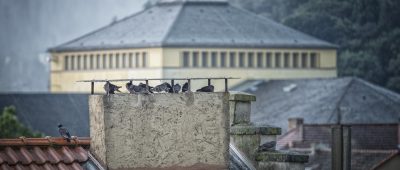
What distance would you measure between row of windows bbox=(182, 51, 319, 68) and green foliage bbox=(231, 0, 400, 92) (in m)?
3.85

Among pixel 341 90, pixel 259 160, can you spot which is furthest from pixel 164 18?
pixel 259 160

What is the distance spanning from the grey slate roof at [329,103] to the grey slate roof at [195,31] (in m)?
16.4

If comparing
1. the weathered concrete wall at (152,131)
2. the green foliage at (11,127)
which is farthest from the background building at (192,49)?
the weathered concrete wall at (152,131)

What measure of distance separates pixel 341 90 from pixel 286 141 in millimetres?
32506

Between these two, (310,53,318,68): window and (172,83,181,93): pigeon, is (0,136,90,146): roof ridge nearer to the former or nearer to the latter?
(172,83,181,93): pigeon

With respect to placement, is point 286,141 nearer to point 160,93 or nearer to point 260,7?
point 160,93

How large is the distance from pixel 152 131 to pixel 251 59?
106 m

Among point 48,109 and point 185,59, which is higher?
point 185,59

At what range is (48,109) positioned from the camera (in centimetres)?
11206

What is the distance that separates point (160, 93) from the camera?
23609 millimetres

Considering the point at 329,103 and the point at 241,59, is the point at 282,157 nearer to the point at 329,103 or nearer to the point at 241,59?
the point at 329,103

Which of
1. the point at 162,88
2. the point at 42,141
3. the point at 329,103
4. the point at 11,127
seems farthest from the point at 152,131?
the point at 329,103

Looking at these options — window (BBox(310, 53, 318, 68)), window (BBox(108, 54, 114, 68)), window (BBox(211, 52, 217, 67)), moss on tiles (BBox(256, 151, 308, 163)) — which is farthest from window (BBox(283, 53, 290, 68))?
moss on tiles (BBox(256, 151, 308, 163))

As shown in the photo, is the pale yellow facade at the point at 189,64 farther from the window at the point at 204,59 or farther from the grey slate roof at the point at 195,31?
the grey slate roof at the point at 195,31
